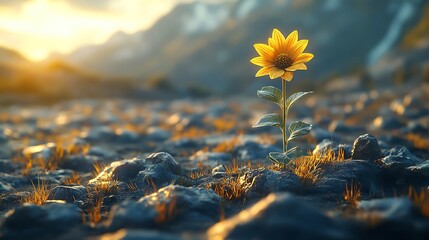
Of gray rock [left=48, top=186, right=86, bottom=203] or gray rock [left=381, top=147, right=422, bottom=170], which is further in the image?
gray rock [left=381, top=147, right=422, bottom=170]

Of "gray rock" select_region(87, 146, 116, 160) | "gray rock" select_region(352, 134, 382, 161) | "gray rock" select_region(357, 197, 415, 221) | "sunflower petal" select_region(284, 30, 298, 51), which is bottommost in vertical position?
"gray rock" select_region(357, 197, 415, 221)

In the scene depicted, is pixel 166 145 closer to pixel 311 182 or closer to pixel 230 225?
pixel 311 182

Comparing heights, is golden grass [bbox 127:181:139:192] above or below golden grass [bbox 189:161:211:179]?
below

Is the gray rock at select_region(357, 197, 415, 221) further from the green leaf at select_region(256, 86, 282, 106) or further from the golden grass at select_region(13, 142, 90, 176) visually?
the golden grass at select_region(13, 142, 90, 176)

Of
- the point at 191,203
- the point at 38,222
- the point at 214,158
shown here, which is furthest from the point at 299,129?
the point at 38,222

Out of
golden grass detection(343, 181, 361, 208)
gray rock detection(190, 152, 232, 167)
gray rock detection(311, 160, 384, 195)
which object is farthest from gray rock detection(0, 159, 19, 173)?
golden grass detection(343, 181, 361, 208)

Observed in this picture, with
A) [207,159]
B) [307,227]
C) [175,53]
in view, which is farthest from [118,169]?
[175,53]
